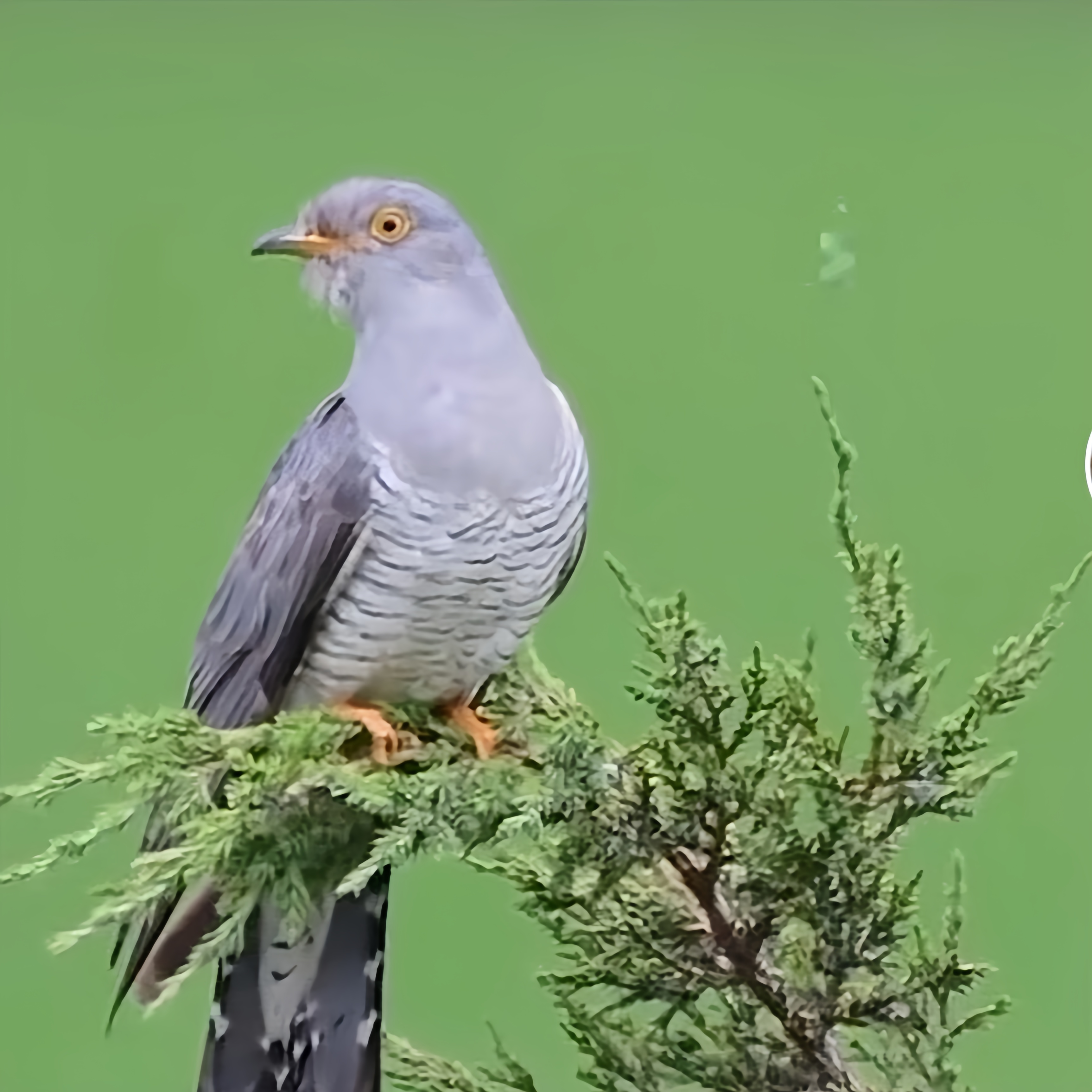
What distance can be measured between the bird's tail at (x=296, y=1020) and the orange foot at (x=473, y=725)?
124 millimetres

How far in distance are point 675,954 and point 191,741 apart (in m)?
0.36

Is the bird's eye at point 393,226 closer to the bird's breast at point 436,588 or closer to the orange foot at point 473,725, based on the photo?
the bird's breast at point 436,588

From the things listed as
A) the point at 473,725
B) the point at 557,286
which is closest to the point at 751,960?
the point at 473,725

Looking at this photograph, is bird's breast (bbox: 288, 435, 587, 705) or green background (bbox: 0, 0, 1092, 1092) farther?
green background (bbox: 0, 0, 1092, 1092)

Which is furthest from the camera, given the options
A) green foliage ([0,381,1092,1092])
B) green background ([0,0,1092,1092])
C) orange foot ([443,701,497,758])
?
green background ([0,0,1092,1092])

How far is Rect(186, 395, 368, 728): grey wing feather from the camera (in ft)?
2.62

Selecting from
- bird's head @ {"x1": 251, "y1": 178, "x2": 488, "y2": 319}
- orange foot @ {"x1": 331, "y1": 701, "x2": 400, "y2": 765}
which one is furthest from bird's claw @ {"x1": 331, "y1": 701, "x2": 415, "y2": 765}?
bird's head @ {"x1": 251, "y1": 178, "x2": 488, "y2": 319}

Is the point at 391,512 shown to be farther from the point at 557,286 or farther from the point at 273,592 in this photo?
the point at 557,286

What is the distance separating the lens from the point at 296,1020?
909 millimetres

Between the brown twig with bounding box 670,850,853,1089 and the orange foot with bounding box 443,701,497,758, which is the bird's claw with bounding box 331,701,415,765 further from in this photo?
the brown twig with bounding box 670,850,853,1089

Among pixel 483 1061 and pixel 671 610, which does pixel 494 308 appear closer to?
pixel 671 610

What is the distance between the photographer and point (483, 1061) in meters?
1.24

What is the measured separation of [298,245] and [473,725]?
37 cm

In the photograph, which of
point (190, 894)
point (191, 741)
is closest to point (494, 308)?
point (191, 741)
